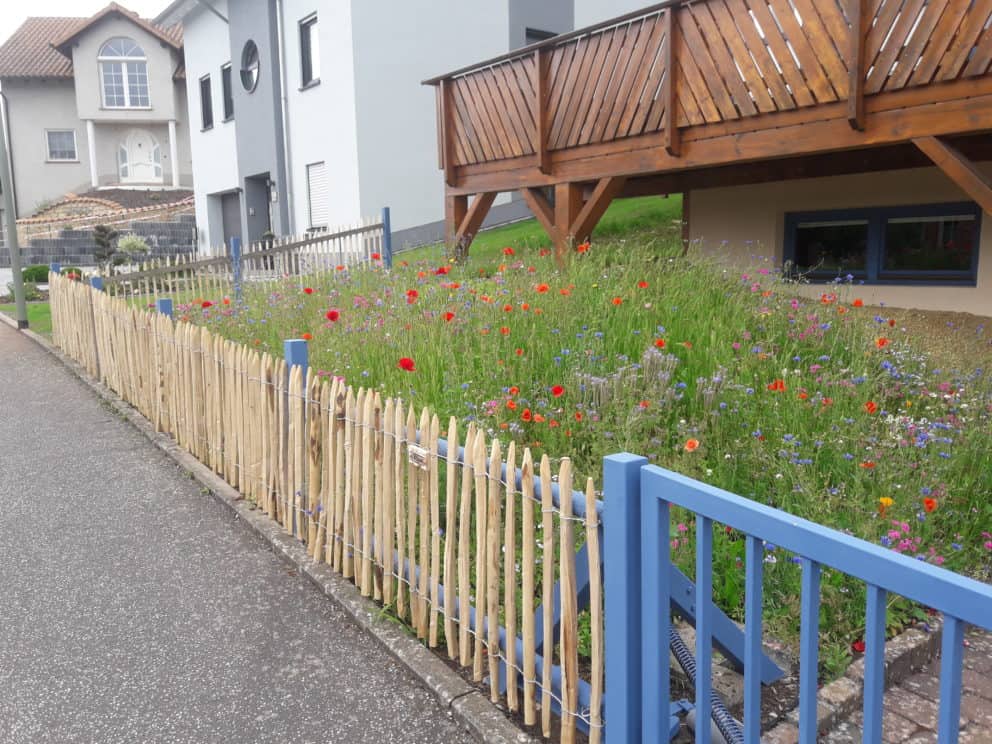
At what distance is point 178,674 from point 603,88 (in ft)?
24.5

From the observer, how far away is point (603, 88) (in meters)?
9.02

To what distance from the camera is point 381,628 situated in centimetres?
362

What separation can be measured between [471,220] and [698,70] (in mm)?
3881

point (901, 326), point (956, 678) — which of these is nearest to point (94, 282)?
point (901, 326)

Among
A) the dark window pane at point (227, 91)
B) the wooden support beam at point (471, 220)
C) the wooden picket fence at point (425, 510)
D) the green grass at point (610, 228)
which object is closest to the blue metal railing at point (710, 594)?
the wooden picket fence at point (425, 510)

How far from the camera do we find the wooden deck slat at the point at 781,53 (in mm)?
7223

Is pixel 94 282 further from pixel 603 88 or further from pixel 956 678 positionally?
pixel 956 678

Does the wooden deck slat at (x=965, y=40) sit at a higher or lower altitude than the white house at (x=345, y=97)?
lower

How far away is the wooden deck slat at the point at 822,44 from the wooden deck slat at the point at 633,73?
166 centimetres

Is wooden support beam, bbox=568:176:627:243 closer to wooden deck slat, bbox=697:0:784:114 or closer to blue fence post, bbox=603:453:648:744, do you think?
wooden deck slat, bbox=697:0:784:114

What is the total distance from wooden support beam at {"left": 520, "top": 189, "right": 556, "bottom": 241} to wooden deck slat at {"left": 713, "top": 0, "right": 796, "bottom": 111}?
→ 288cm

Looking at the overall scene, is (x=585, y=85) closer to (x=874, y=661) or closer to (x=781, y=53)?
(x=781, y=53)

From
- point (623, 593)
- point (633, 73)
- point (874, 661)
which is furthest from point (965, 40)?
point (874, 661)

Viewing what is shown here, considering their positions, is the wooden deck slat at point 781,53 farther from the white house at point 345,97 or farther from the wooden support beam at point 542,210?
the white house at point 345,97
